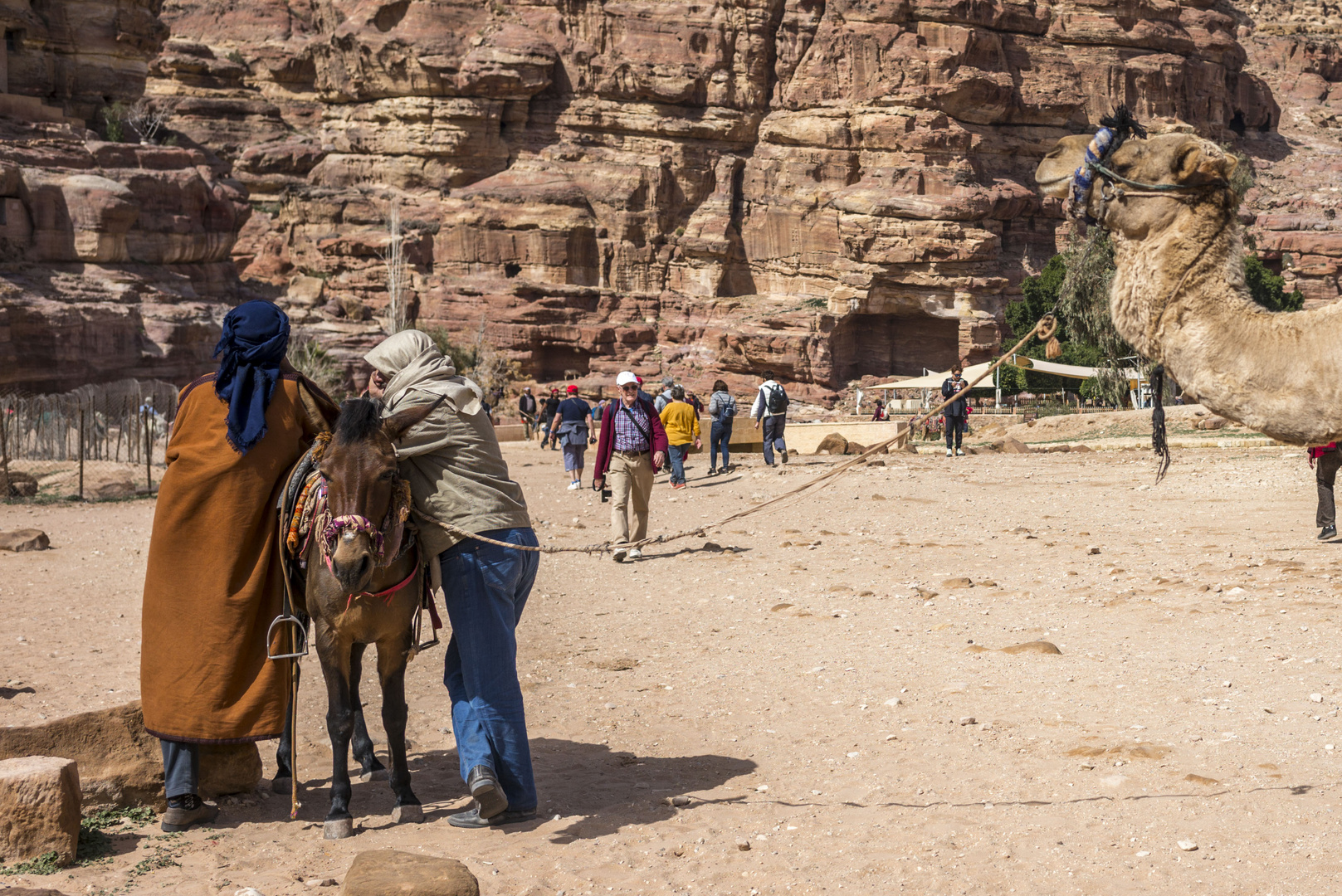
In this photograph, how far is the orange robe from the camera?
17.1 feet

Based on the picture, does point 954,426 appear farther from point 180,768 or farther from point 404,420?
point 180,768

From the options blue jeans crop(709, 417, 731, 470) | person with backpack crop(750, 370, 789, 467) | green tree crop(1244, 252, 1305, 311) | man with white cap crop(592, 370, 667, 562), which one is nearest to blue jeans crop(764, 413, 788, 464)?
person with backpack crop(750, 370, 789, 467)

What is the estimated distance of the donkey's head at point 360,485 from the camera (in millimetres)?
4719

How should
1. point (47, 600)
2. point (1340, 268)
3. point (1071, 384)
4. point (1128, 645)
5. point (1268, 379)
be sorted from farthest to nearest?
point (1340, 268)
point (1071, 384)
point (47, 600)
point (1128, 645)
point (1268, 379)

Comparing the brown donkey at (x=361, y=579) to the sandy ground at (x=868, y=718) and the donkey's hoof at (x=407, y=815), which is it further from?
the sandy ground at (x=868, y=718)

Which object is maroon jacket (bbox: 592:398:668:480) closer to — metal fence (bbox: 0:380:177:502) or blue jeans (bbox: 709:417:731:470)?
blue jeans (bbox: 709:417:731:470)

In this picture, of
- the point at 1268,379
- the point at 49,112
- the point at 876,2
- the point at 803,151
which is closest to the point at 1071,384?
the point at 803,151

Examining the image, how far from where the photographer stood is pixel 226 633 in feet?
17.2

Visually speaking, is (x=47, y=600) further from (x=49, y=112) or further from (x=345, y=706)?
(x=49, y=112)

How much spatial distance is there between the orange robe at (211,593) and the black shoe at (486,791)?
38.3 inches

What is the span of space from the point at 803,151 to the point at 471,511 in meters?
59.1

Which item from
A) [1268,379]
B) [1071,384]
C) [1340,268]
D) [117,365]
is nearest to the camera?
[1268,379]

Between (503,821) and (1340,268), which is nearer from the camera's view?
(503,821)

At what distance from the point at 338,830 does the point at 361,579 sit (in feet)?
3.96
